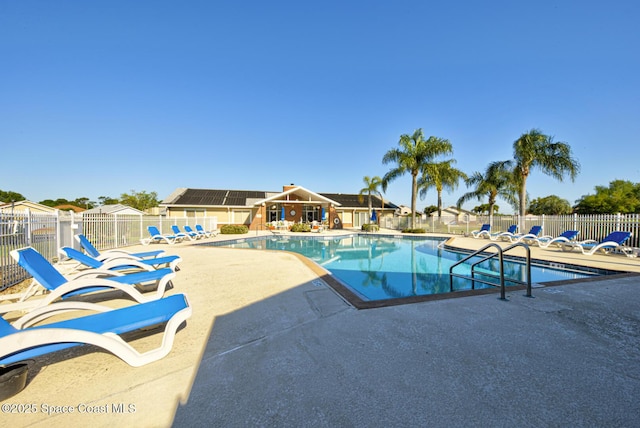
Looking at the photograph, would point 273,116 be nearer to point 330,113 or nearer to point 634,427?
point 330,113

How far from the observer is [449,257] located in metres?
11.6

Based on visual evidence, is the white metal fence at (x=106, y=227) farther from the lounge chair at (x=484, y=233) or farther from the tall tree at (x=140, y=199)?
the tall tree at (x=140, y=199)

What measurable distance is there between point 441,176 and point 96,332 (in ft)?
85.6

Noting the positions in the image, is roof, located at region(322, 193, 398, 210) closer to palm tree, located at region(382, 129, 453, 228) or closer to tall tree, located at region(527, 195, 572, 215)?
palm tree, located at region(382, 129, 453, 228)

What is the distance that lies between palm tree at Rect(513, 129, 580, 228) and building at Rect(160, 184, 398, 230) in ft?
46.0

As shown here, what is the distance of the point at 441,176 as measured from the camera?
79.8 ft

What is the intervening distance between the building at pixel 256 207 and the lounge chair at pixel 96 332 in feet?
76.5

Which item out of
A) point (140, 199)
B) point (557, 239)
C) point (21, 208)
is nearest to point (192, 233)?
point (21, 208)

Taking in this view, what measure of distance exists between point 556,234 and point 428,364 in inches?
673

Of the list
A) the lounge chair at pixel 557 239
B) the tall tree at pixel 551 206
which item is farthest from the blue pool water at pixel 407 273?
the tall tree at pixel 551 206

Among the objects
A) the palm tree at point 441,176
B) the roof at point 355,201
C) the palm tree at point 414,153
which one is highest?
the palm tree at point 414,153

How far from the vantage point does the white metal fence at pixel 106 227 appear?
5.95m

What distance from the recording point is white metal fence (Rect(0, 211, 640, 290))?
595 cm

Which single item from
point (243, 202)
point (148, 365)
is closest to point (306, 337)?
point (148, 365)
